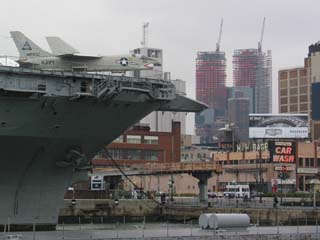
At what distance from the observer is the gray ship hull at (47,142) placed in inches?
1085

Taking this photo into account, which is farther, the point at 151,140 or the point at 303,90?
the point at 303,90

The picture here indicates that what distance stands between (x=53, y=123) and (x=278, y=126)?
261ft

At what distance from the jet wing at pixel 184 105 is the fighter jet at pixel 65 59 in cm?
412

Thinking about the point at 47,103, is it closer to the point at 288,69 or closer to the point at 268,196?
the point at 268,196

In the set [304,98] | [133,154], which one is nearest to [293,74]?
[304,98]

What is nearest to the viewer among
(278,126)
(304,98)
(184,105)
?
(184,105)

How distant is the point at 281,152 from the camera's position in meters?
93.0

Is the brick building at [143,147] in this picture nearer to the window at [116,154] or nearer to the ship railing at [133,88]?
the window at [116,154]

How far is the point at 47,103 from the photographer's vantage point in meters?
27.6

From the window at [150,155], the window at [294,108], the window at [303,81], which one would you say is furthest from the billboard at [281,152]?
the window at [294,108]

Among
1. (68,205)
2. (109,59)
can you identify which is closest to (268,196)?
(68,205)

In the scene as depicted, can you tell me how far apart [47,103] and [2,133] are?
83.7 inches

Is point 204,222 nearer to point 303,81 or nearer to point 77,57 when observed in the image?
point 77,57

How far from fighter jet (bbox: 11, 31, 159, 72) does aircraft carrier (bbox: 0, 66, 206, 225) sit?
17.1 feet
